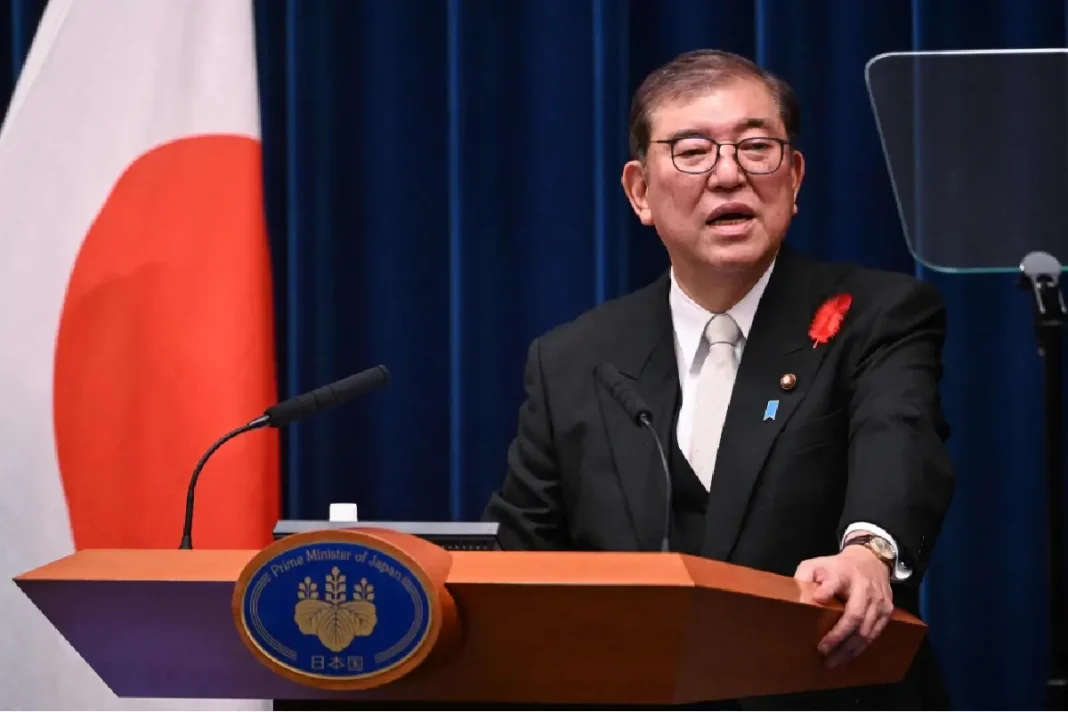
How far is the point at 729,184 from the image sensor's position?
179 cm

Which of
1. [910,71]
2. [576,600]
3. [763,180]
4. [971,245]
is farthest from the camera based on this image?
[763,180]

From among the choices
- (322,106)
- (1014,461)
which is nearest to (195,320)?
(322,106)

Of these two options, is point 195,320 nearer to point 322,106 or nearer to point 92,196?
point 92,196

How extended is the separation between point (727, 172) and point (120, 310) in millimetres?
1099

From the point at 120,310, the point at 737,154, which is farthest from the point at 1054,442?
the point at 120,310

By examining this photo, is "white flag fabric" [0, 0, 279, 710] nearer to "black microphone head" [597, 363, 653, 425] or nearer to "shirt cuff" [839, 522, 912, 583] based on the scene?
"black microphone head" [597, 363, 653, 425]

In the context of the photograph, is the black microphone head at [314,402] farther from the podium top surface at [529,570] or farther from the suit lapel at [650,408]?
the podium top surface at [529,570]

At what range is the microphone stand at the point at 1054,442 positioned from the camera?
4.08ft

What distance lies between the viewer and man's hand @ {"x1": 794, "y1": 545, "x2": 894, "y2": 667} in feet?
3.52

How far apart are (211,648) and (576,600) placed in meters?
0.29

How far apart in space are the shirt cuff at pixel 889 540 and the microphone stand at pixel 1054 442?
134 mm

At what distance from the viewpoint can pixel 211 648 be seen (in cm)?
102

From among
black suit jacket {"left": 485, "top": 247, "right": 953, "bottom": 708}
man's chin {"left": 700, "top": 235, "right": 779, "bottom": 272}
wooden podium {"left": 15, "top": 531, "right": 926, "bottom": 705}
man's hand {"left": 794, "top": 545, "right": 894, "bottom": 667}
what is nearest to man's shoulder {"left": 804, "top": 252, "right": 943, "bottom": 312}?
black suit jacket {"left": 485, "top": 247, "right": 953, "bottom": 708}

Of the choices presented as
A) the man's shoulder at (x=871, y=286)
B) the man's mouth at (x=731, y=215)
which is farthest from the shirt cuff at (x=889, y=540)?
the man's mouth at (x=731, y=215)
